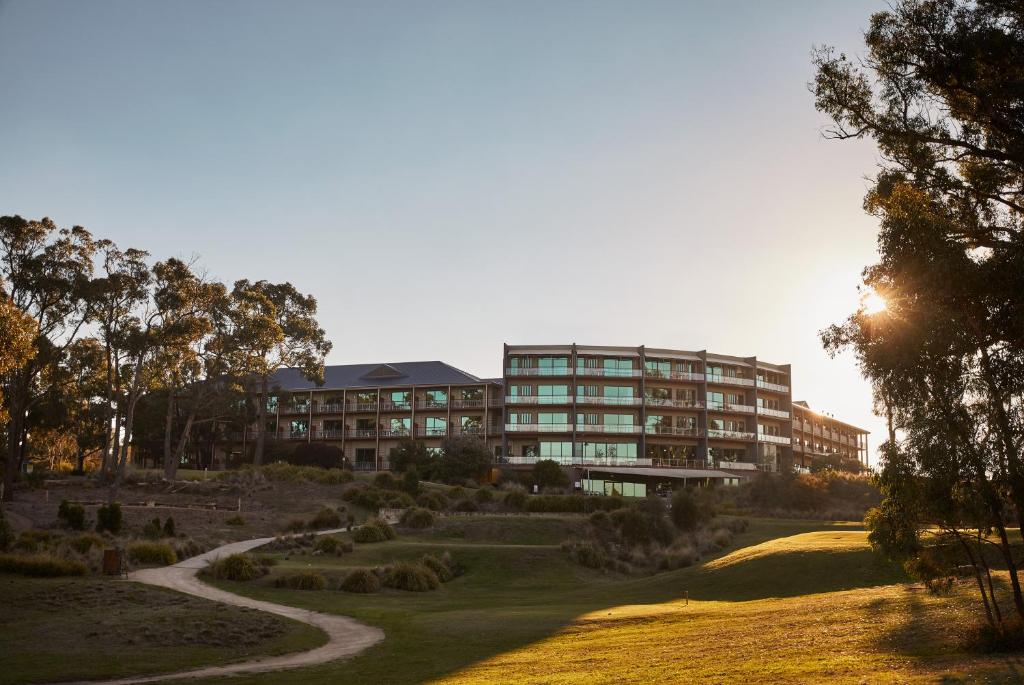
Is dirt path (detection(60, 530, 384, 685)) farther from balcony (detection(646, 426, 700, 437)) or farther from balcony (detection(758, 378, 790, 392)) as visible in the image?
balcony (detection(758, 378, 790, 392))

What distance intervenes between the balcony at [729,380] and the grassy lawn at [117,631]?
72.3 metres

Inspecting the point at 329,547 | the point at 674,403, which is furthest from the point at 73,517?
the point at 674,403

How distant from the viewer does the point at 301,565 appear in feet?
106

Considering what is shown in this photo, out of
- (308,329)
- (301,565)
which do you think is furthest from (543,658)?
(308,329)

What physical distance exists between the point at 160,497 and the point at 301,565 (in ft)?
75.2

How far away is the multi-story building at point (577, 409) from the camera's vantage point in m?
84.6

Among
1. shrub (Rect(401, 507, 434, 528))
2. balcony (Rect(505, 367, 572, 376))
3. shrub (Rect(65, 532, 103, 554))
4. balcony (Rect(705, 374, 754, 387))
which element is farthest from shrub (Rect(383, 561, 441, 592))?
balcony (Rect(705, 374, 754, 387))

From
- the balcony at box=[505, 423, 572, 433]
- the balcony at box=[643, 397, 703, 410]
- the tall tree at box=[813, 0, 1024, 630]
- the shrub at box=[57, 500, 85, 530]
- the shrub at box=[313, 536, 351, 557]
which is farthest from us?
the balcony at box=[643, 397, 703, 410]

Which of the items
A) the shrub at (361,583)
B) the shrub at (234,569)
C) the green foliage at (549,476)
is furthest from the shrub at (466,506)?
the shrub at (234,569)

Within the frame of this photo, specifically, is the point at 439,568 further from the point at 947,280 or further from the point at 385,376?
the point at 385,376

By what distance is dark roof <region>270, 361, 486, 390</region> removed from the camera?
92812mm

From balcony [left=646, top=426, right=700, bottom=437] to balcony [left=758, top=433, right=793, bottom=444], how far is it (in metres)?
8.44

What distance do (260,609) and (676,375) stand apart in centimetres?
6863

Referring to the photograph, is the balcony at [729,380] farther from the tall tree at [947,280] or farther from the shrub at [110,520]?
the tall tree at [947,280]
